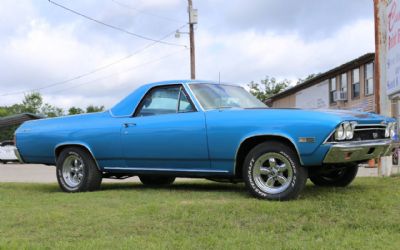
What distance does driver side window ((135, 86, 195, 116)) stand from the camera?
6.91 metres

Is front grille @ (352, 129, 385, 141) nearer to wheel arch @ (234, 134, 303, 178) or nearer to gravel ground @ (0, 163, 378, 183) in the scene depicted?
wheel arch @ (234, 134, 303, 178)

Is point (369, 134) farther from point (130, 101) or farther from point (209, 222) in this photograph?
point (130, 101)

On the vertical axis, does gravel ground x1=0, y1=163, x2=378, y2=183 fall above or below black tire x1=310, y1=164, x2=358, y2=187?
→ below

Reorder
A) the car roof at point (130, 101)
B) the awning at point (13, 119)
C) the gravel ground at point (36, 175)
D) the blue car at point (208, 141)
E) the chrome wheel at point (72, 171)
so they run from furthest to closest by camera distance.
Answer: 1. the awning at point (13, 119)
2. the gravel ground at point (36, 175)
3. the chrome wheel at point (72, 171)
4. the car roof at point (130, 101)
5. the blue car at point (208, 141)

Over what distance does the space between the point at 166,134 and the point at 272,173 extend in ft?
4.83

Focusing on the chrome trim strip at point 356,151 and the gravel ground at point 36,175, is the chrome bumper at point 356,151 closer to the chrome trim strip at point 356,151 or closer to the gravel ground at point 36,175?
the chrome trim strip at point 356,151

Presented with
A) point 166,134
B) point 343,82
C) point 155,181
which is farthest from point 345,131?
point 343,82

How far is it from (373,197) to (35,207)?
12.4ft

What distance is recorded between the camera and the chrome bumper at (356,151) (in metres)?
5.63

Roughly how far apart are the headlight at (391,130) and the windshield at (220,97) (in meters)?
1.71

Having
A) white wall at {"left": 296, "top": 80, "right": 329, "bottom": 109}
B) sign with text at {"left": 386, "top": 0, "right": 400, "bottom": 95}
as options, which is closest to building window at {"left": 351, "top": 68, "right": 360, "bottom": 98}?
white wall at {"left": 296, "top": 80, "right": 329, "bottom": 109}

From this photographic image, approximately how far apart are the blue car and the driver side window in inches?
0.6

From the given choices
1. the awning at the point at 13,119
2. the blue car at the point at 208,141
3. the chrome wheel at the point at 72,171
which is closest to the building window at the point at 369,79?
the blue car at the point at 208,141

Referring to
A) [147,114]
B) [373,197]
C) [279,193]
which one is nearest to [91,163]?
[147,114]
